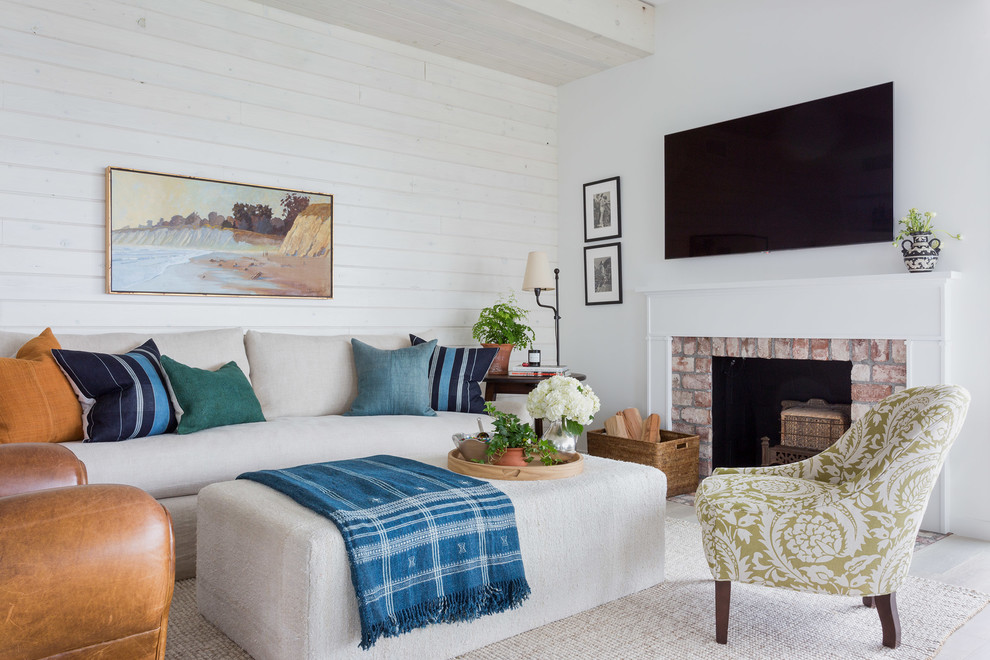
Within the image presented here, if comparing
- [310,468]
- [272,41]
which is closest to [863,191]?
[310,468]

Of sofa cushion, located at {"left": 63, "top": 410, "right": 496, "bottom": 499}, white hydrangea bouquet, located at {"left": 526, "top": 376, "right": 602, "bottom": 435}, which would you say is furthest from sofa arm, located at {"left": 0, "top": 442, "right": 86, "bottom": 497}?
white hydrangea bouquet, located at {"left": 526, "top": 376, "right": 602, "bottom": 435}

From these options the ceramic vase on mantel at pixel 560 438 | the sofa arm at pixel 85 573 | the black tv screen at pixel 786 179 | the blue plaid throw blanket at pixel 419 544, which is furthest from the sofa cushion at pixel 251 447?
the black tv screen at pixel 786 179

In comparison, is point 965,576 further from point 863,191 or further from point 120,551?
point 120,551

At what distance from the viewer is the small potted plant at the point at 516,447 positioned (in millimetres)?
2389

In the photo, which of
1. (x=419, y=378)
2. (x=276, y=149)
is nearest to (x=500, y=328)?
(x=419, y=378)

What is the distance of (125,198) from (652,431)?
2993mm

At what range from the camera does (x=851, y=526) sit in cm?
200

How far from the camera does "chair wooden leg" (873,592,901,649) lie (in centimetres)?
205

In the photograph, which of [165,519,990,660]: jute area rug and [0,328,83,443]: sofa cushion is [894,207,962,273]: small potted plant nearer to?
[165,519,990,660]: jute area rug

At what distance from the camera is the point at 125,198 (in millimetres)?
3279

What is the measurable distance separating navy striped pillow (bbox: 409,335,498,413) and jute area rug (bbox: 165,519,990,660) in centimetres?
152

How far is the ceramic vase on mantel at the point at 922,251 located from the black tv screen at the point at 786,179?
19 centimetres

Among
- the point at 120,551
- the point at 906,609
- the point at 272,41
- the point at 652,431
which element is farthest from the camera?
the point at 652,431

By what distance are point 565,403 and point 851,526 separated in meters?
0.92
